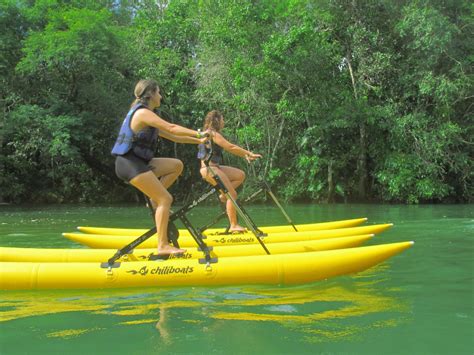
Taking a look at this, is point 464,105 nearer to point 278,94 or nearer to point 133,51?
point 278,94

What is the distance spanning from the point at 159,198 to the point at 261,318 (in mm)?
1531

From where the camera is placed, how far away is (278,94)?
18000 millimetres

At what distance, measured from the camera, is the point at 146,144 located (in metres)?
4.48

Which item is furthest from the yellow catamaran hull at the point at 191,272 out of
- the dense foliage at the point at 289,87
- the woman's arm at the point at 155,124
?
the dense foliage at the point at 289,87

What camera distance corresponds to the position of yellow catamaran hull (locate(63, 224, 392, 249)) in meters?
6.19

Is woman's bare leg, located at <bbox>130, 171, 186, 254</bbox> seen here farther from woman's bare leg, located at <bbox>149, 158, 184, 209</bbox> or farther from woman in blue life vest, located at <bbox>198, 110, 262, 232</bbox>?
woman in blue life vest, located at <bbox>198, 110, 262, 232</bbox>

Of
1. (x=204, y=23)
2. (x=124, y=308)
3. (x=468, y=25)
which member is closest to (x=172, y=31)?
(x=204, y=23)

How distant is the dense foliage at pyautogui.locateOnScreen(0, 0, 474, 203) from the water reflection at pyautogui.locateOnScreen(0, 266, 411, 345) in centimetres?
1298

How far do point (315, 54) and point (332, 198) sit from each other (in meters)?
5.01

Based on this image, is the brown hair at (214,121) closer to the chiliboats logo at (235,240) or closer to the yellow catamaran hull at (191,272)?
the chiliboats logo at (235,240)

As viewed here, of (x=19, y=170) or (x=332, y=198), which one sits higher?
(x=19, y=170)

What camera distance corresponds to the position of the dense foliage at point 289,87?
54.9 ft

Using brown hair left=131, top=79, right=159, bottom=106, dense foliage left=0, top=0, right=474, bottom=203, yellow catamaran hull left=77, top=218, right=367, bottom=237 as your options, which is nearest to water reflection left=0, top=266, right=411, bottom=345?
brown hair left=131, top=79, right=159, bottom=106

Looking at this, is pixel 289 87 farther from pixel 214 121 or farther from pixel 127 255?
pixel 127 255
